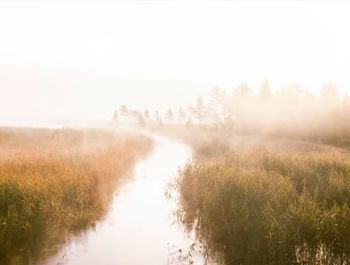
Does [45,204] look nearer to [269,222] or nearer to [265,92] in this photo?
[269,222]

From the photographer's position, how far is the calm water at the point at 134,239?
841 cm

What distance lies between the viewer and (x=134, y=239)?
9750 millimetres

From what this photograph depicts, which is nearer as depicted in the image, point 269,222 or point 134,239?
point 269,222

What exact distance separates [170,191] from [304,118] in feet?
139

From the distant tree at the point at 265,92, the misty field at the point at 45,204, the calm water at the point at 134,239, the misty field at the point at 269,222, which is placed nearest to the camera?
the misty field at the point at 269,222

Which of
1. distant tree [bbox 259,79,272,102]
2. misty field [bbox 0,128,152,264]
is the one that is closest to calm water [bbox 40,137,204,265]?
misty field [bbox 0,128,152,264]

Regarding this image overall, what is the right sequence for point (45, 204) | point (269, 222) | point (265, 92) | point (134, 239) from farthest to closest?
point (265, 92) → point (134, 239) → point (45, 204) → point (269, 222)

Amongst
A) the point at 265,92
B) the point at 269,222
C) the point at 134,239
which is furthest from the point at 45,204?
the point at 265,92

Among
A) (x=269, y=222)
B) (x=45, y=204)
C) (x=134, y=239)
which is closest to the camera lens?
(x=269, y=222)

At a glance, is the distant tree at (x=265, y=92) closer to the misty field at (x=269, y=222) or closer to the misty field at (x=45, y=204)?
the misty field at (x=45, y=204)

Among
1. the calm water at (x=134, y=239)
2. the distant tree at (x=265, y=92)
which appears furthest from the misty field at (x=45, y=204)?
the distant tree at (x=265, y=92)

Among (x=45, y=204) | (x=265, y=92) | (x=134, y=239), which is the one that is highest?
(x=265, y=92)

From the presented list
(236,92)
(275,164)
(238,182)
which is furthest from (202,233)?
(236,92)

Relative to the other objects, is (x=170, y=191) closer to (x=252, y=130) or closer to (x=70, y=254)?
(x=70, y=254)
